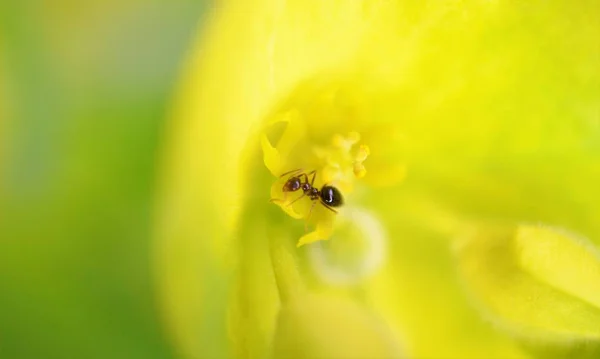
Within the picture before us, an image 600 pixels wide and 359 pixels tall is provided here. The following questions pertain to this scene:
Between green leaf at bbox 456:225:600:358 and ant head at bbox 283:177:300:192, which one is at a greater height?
ant head at bbox 283:177:300:192

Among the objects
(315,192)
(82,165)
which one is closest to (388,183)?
(315,192)

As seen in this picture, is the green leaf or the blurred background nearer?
the blurred background

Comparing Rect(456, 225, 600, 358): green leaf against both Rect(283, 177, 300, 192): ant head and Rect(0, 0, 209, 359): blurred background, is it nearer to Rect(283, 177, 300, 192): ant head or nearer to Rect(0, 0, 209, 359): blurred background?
Rect(283, 177, 300, 192): ant head

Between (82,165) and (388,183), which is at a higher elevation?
(388,183)

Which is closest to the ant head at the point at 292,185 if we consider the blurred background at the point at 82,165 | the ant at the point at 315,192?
the ant at the point at 315,192

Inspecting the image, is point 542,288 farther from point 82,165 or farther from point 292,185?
point 82,165

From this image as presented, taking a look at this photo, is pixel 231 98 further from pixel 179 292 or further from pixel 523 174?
pixel 523 174

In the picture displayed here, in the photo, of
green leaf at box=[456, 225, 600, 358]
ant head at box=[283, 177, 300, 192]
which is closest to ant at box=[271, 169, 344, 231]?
ant head at box=[283, 177, 300, 192]
